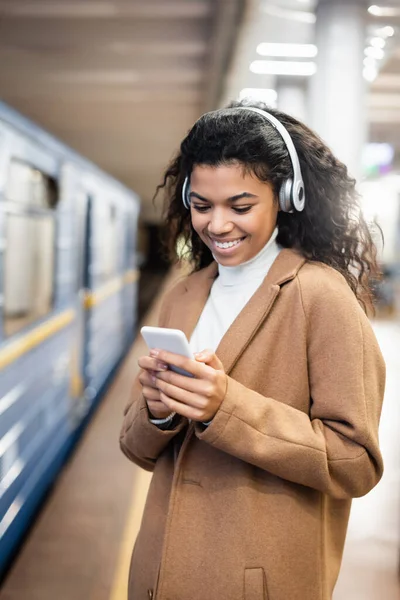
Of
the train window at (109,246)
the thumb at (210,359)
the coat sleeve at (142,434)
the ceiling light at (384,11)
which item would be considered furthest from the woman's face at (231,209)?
the train window at (109,246)

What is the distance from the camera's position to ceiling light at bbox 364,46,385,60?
7.07 meters

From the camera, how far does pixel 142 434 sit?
4.67 feet

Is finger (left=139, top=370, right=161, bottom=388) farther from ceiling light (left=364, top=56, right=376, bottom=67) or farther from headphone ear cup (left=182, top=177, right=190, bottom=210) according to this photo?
ceiling light (left=364, top=56, right=376, bottom=67)

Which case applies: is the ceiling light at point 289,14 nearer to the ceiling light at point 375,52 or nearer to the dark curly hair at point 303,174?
the ceiling light at point 375,52

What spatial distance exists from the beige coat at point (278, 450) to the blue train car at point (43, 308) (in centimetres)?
207

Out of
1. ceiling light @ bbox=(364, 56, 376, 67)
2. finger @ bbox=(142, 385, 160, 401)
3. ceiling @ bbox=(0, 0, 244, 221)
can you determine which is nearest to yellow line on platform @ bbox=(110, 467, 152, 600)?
finger @ bbox=(142, 385, 160, 401)

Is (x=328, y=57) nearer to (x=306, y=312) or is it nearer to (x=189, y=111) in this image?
(x=306, y=312)

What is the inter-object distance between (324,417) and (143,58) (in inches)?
322

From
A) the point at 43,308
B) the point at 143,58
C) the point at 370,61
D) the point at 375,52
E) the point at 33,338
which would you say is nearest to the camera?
the point at 33,338

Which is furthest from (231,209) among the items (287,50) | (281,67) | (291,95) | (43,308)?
(291,95)

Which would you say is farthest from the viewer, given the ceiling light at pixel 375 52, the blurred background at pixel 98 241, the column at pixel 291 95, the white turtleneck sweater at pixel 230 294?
the column at pixel 291 95

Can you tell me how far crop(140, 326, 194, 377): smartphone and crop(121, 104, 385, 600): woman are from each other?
0.06ft

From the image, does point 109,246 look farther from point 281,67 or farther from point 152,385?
point 152,385

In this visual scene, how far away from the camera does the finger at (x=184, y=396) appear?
123cm
